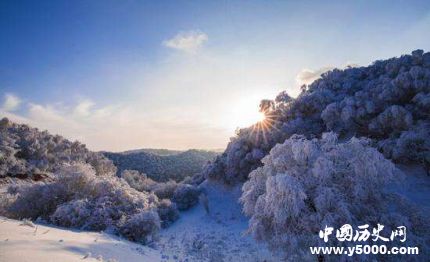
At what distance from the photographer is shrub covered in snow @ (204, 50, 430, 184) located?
29.6 m

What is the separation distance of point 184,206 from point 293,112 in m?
16.4

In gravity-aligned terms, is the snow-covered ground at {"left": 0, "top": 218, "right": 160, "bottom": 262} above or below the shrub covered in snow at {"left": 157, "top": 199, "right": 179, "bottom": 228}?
above

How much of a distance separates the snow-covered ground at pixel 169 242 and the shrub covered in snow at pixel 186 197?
0.95 metres

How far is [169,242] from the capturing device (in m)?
24.1

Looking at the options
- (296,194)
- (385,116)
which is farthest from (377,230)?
(385,116)

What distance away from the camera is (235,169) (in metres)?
38.8

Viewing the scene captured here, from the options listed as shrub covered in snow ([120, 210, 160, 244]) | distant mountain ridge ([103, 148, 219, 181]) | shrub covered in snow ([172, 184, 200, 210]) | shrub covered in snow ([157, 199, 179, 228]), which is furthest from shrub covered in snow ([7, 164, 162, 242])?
distant mountain ridge ([103, 148, 219, 181])

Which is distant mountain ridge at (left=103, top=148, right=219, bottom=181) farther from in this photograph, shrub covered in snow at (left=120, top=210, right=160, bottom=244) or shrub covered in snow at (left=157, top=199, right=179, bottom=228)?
shrub covered in snow at (left=120, top=210, right=160, bottom=244)

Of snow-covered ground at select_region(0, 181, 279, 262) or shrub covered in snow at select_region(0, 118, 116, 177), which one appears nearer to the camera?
snow-covered ground at select_region(0, 181, 279, 262)

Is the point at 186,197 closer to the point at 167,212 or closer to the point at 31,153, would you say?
the point at 167,212

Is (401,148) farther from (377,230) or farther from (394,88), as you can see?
(377,230)

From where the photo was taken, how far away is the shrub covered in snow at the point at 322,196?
12320 mm

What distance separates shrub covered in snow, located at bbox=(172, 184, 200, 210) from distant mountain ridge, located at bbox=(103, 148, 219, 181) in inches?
1438

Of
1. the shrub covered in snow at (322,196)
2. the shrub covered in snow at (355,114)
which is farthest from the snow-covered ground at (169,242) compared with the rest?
the shrub covered in snow at (355,114)
